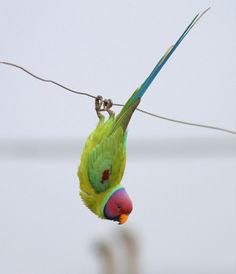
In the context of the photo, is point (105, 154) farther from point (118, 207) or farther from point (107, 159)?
point (118, 207)

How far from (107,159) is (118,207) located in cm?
39

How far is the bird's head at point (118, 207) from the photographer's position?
160 inches

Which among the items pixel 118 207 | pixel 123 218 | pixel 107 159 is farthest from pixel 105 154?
pixel 123 218

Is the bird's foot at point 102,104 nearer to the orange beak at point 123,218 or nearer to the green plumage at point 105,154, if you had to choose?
the green plumage at point 105,154

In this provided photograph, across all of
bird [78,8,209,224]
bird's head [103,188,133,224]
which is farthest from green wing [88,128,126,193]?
bird's head [103,188,133,224]

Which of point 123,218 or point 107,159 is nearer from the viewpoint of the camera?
point 107,159

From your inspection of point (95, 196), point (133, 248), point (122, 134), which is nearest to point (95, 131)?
point (122, 134)

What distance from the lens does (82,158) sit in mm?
3988

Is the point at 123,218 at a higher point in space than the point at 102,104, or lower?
lower

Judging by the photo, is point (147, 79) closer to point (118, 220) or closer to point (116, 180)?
point (116, 180)

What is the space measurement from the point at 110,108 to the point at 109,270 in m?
1.94

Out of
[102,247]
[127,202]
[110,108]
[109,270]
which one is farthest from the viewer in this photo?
[127,202]

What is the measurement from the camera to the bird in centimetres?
390

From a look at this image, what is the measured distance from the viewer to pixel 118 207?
4102 millimetres
